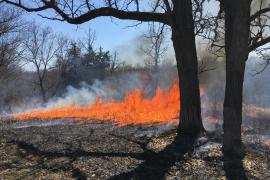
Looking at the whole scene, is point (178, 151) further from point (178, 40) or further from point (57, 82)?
point (57, 82)

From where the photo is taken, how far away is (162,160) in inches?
356

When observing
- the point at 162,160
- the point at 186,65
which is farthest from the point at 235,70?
the point at 162,160

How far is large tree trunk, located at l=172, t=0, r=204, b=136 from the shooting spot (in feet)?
37.3

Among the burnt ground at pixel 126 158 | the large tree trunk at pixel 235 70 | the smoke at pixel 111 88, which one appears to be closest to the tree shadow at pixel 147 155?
the burnt ground at pixel 126 158

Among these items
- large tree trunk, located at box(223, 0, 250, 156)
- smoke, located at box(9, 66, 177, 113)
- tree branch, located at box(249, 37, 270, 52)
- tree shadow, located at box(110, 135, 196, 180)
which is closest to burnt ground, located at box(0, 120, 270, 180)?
tree shadow, located at box(110, 135, 196, 180)

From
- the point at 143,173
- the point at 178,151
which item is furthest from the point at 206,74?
the point at 143,173

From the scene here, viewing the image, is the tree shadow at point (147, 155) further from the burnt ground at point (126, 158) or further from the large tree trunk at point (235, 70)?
the large tree trunk at point (235, 70)

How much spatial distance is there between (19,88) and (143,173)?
154 ft

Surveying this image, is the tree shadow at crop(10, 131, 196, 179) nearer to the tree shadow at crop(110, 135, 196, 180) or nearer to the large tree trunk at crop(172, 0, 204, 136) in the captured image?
the tree shadow at crop(110, 135, 196, 180)

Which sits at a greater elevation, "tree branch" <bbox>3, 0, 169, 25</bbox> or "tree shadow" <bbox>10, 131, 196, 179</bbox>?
"tree branch" <bbox>3, 0, 169, 25</bbox>

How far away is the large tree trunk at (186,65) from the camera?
447 inches

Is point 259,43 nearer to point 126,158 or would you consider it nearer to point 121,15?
point 121,15

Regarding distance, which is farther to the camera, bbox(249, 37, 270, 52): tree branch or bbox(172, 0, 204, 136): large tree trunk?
bbox(249, 37, 270, 52): tree branch

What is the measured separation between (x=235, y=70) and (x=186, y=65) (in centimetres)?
245
